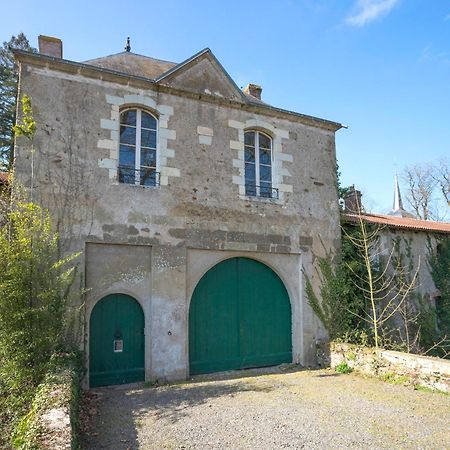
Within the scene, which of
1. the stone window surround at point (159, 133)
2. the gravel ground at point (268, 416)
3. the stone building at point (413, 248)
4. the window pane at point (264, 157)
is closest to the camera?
the gravel ground at point (268, 416)

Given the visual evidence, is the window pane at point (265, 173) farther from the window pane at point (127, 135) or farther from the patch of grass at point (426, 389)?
the patch of grass at point (426, 389)

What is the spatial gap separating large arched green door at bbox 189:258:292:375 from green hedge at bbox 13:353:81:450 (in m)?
3.10

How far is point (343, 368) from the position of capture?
9000 millimetres

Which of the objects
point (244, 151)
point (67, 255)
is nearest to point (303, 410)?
point (67, 255)

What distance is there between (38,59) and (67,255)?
152 inches

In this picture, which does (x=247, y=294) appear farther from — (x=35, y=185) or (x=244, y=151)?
(x=35, y=185)

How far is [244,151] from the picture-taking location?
971cm

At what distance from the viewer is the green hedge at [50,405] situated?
3.77 m

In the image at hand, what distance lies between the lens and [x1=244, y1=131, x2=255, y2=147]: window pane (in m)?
9.89

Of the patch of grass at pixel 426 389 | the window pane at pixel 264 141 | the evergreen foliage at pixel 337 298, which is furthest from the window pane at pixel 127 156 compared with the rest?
the patch of grass at pixel 426 389

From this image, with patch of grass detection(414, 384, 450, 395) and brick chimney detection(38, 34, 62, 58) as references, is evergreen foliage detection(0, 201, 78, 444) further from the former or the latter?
patch of grass detection(414, 384, 450, 395)

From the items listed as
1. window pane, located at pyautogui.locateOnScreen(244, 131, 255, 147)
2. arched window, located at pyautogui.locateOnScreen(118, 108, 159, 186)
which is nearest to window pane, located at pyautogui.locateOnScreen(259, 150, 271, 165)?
window pane, located at pyautogui.locateOnScreen(244, 131, 255, 147)

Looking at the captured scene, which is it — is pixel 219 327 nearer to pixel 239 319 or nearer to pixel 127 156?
pixel 239 319

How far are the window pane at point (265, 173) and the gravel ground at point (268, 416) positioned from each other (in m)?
4.80
